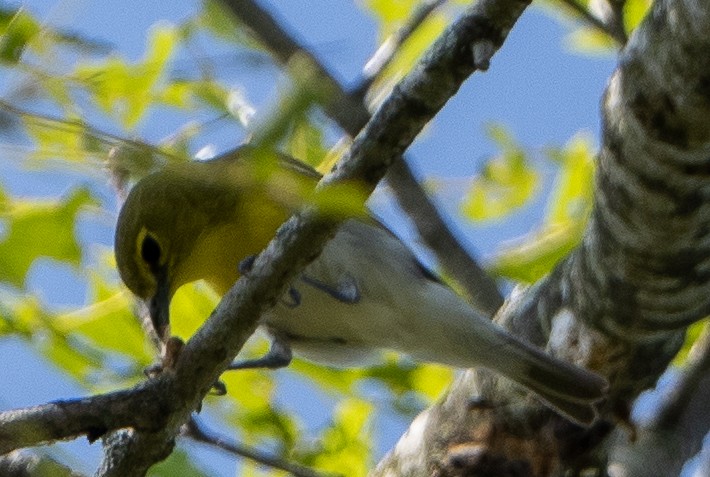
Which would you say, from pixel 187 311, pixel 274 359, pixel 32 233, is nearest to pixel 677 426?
pixel 274 359

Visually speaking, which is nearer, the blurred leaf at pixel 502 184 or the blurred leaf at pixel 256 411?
the blurred leaf at pixel 256 411

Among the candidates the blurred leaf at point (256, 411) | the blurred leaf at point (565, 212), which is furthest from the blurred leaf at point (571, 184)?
the blurred leaf at point (256, 411)

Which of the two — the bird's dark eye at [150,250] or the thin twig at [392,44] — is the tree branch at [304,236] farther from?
the thin twig at [392,44]

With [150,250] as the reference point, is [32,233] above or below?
above

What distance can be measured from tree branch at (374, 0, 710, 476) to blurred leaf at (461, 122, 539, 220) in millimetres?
678

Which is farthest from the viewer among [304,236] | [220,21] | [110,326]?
[110,326]

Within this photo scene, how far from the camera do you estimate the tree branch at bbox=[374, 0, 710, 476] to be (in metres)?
2.96

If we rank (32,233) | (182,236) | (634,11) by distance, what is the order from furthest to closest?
(634,11) < (182,236) < (32,233)

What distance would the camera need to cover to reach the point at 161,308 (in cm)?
424

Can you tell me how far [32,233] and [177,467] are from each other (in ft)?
2.37

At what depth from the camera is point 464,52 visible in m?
2.30

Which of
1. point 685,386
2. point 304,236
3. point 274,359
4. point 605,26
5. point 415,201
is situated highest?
point 605,26

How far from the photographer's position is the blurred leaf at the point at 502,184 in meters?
4.72

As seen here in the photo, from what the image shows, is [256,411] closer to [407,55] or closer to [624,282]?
[624,282]
